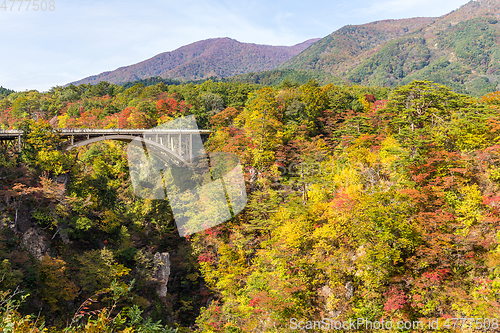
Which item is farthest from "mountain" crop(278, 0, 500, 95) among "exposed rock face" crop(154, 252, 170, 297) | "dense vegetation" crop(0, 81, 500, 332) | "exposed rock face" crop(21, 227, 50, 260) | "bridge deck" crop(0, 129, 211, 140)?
"exposed rock face" crop(21, 227, 50, 260)

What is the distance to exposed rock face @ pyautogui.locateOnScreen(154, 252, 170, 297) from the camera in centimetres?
2288

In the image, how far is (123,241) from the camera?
73.5 ft

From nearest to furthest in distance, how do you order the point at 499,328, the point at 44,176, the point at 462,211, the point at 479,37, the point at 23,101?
the point at 499,328 → the point at 462,211 → the point at 44,176 → the point at 23,101 → the point at 479,37

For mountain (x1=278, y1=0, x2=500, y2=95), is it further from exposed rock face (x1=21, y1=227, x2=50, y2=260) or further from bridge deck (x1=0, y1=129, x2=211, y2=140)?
exposed rock face (x1=21, y1=227, x2=50, y2=260)

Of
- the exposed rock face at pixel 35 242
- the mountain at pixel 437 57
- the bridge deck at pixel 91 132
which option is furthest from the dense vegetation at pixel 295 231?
the mountain at pixel 437 57

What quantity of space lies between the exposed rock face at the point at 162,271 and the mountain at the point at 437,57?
92176mm

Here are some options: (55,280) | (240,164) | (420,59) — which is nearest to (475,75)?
(420,59)

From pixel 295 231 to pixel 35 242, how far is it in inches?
647

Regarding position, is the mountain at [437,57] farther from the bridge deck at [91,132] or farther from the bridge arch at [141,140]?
the bridge deck at [91,132]

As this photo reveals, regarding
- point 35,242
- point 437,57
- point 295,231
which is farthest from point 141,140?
point 437,57

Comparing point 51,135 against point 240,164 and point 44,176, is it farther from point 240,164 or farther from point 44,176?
point 240,164

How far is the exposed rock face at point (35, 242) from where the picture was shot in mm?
18620

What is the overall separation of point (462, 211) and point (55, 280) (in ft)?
69.7

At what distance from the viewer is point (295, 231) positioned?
17797mm
